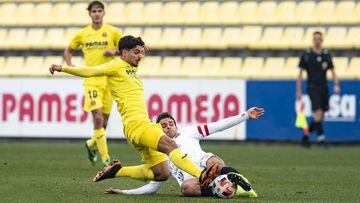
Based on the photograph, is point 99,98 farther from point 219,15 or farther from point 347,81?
point 219,15

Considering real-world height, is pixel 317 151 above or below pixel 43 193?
below

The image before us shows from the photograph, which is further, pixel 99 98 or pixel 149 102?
pixel 149 102

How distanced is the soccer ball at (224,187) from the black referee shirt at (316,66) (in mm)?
9307

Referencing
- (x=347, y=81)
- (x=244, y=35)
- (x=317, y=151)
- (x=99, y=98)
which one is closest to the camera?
(x=99, y=98)

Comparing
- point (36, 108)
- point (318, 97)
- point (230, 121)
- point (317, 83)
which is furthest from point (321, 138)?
point (230, 121)

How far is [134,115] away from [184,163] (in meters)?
0.80

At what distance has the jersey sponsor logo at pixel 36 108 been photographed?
65.2 feet

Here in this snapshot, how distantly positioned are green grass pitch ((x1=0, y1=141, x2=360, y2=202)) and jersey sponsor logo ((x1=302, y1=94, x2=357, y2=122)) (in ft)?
1.97

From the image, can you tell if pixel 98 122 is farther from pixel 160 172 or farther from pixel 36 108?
pixel 36 108

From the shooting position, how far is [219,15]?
72.5 feet

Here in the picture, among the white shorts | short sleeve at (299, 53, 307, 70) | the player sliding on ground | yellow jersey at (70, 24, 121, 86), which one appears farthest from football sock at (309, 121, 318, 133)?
the white shorts

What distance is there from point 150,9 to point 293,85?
195 inches

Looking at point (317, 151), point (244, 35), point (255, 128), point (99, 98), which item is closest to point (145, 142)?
point (99, 98)

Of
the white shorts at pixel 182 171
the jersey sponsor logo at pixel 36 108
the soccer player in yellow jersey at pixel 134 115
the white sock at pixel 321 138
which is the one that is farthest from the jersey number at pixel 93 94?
the jersey sponsor logo at pixel 36 108
